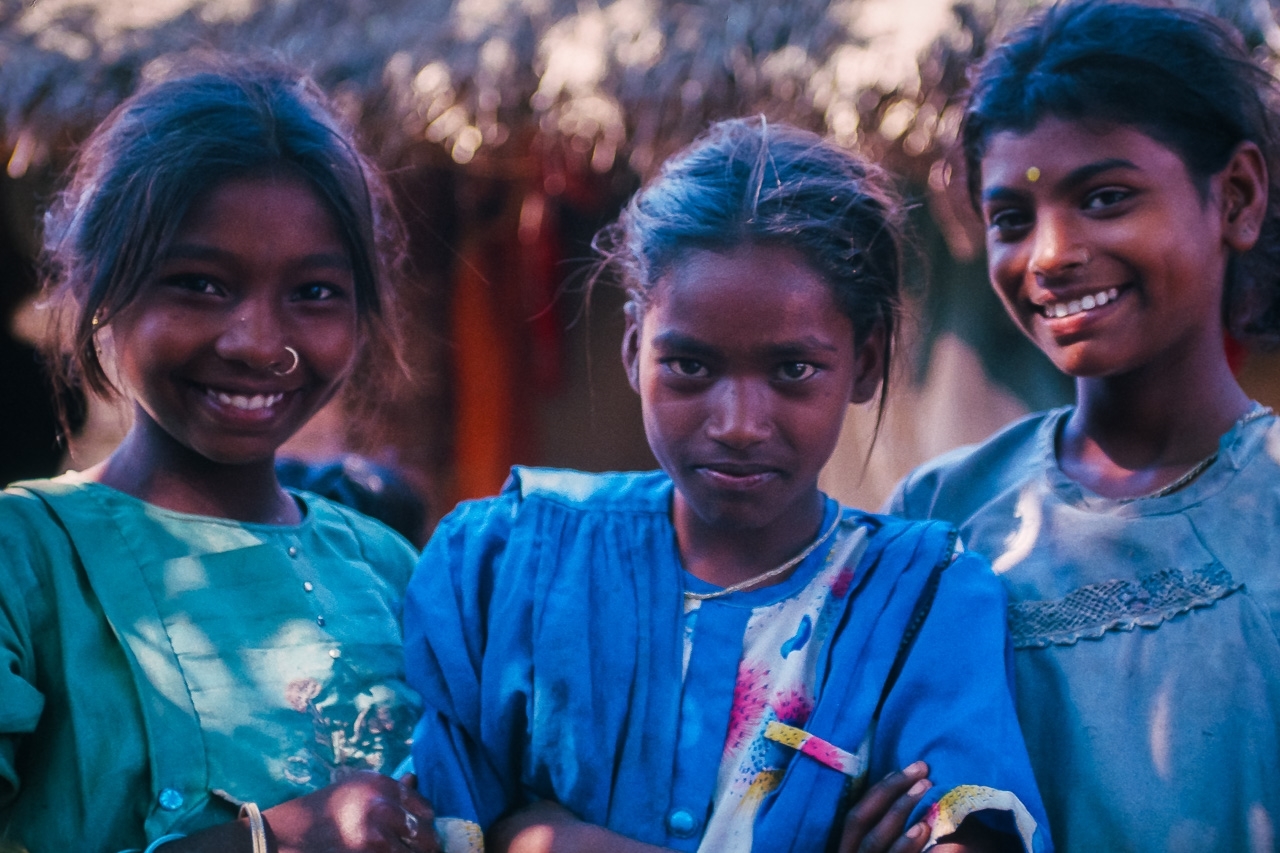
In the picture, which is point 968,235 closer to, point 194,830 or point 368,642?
point 368,642

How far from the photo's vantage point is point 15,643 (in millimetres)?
1619

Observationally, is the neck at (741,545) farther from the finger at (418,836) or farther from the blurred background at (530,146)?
the blurred background at (530,146)

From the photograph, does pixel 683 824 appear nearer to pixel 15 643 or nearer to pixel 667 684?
pixel 667 684

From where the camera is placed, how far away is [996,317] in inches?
177

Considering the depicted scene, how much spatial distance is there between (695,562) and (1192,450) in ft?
2.96

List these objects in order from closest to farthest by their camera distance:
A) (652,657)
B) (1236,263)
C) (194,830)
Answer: (194,830), (652,657), (1236,263)

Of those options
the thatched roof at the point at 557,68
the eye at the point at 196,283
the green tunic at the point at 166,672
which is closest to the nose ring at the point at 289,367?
the eye at the point at 196,283

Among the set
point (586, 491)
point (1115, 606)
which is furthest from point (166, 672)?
point (1115, 606)

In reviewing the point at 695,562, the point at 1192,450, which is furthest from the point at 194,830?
the point at 1192,450

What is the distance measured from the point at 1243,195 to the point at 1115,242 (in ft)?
1.06

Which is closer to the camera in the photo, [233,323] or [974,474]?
[233,323]

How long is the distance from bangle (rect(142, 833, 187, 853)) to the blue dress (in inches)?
13.3

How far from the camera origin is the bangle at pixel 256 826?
1604mm

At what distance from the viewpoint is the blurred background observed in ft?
13.4
